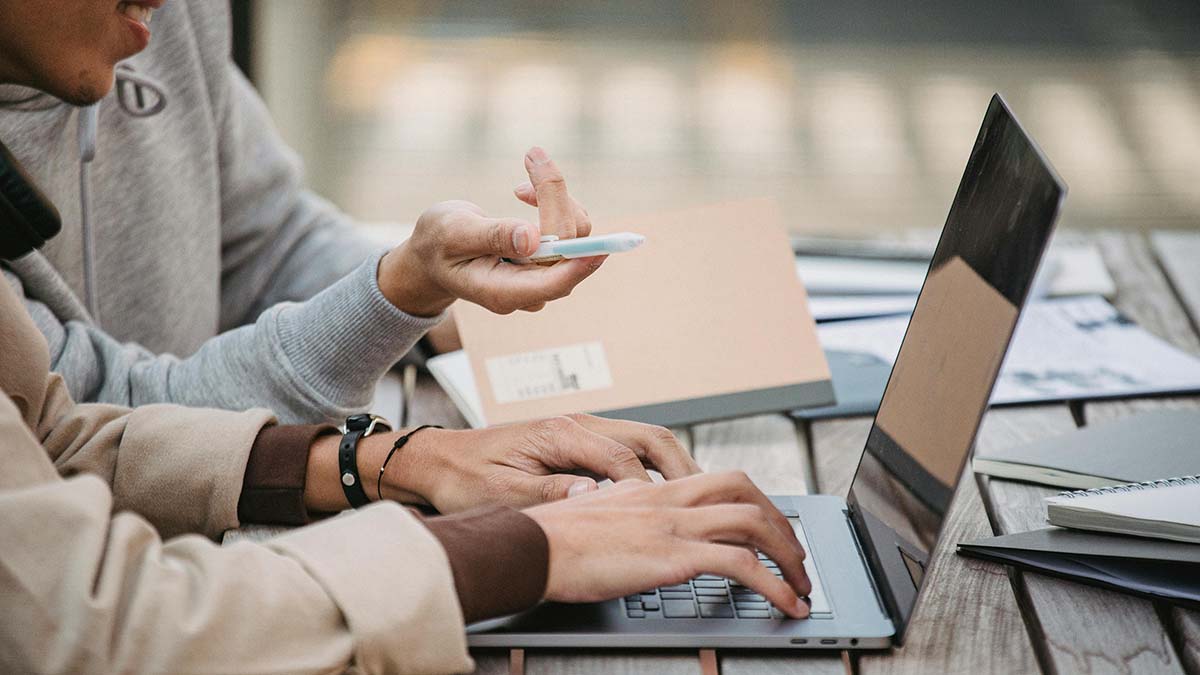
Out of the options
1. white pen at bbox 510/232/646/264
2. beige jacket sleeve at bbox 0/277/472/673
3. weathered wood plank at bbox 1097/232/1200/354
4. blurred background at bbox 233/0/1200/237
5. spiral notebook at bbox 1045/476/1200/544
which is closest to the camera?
beige jacket sleeve at bbox 0/277/472/673

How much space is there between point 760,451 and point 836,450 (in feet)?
0.24

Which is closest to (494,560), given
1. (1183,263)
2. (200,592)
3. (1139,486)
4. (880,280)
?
(200,592)

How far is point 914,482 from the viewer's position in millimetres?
846

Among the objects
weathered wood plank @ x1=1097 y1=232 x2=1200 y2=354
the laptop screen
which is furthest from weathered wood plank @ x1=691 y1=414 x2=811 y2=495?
weathered wood plank @ x1=1097 y1=232 x2=1200 y2=354

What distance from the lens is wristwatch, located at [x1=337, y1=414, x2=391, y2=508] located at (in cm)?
100

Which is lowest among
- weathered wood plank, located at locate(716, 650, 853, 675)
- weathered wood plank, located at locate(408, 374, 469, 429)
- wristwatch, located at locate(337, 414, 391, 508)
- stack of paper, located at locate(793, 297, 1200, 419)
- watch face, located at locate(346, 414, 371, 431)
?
wristwatch, located at locate(337, 414, 391, 508)

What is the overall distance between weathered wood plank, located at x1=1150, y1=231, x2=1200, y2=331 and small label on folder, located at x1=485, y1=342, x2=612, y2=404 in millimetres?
757

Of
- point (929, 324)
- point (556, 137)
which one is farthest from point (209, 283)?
point (556, 137)

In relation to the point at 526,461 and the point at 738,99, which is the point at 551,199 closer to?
the point at 526,461

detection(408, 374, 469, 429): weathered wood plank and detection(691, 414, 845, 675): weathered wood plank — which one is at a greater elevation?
detection(691, 414, 845, 675): weathered wood plank

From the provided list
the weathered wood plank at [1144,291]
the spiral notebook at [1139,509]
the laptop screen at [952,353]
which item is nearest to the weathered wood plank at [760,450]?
the laptop screen at [952,353]

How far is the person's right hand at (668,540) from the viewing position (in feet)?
2.66

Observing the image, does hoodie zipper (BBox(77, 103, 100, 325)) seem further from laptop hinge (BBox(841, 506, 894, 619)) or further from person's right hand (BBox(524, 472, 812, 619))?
laptop hinge (BBox(841, 506, 894, 619))

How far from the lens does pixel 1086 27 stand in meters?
4.18
